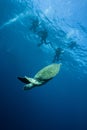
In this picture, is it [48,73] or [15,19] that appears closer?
[48,73]

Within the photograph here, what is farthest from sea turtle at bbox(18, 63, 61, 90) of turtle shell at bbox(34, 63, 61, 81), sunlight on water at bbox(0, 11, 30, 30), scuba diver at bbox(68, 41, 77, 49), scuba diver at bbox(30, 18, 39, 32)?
scuba diver at bbox(68, 41, 77, 49)

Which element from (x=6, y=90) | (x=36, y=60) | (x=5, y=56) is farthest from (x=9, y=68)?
(x=6, y=90)

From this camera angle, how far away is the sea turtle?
1.03 meters

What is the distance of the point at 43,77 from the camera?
1036 millimetres

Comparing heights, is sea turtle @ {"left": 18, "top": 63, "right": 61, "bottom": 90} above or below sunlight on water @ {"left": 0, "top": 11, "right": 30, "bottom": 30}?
below

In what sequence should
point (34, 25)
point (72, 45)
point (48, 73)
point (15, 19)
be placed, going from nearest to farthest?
1. point (48, 73)
2. point (34, 25)
3. point (72, 45)
4. point (15, 19)

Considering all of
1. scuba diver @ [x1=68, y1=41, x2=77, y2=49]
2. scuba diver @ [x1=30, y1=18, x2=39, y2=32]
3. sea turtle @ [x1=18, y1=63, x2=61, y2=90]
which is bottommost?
sea turtle @ [x1=18, y1=63, x2=61, y2=90]

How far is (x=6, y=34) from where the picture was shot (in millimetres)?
36969

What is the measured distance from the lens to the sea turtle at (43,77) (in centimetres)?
103

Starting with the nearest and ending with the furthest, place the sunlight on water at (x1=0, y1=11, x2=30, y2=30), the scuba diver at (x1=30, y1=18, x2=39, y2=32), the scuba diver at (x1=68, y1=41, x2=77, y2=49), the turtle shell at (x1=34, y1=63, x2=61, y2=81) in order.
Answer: the turtle shell at (x1=34, y1=63, x2=61, y2=81), the scuba diver at (x1=30, y1=18, x2=39, y2=32), the sunlight on water at (x1=0, y1=11, x2=30, y2=30), the scuba diver at (x1=68, y1=41, x2=77, y2=49)

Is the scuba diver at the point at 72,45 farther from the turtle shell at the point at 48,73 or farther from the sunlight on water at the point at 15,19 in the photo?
the turtle shell at the point at 48,73

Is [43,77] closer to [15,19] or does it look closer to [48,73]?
[48,73]

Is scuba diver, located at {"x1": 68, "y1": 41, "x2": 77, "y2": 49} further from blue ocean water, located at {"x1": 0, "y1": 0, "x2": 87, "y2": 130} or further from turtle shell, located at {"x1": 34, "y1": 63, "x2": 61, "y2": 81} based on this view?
turtle shell, located at {"x1": 34, "y1": 63, "x2": 61, "y2": 81}

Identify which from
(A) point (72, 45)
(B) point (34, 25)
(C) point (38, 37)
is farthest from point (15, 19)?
(A) point (72, 45)
